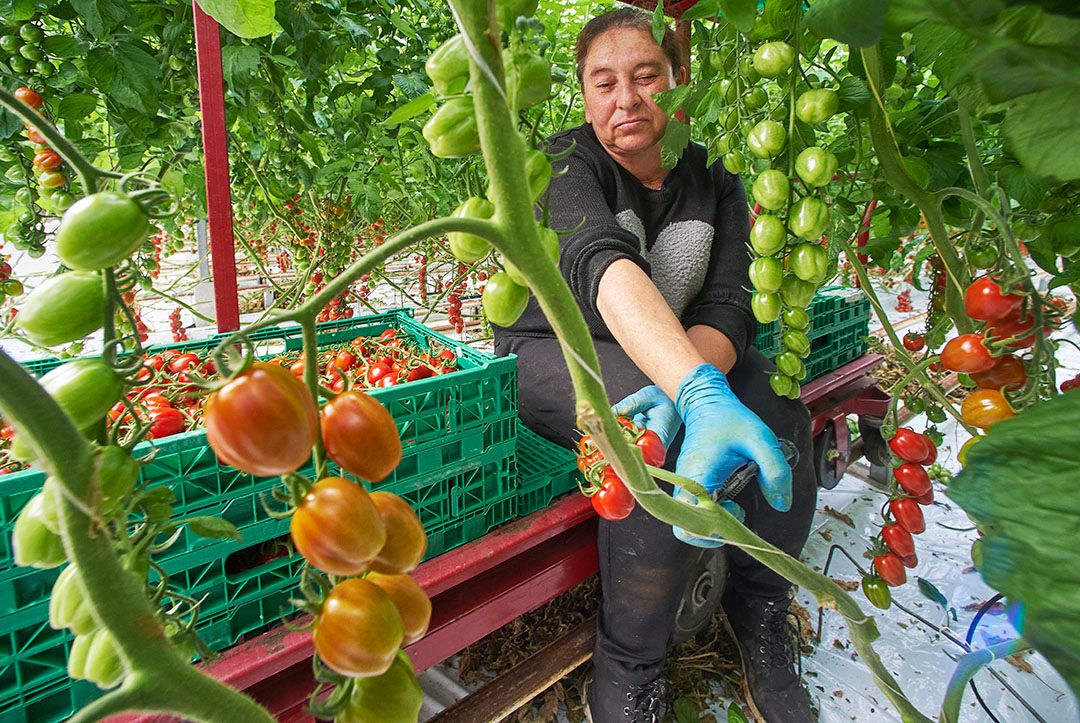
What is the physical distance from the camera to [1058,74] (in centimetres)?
24

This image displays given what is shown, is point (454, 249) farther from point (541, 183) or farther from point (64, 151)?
point (64, 151)

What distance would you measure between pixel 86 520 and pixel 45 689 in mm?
708

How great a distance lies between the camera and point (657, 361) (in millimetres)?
1129

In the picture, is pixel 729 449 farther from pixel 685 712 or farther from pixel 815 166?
pixel 685 712

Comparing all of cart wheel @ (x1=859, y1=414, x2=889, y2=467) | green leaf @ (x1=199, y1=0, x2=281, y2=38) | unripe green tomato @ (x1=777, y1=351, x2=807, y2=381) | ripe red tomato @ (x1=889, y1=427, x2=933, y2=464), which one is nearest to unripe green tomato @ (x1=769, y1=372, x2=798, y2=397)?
unripe green tomato @ (x1=777, y1=351, x2=807, y2=381)

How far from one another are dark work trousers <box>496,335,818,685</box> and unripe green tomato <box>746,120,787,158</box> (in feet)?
2.06

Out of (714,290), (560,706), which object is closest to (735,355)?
(714,290)

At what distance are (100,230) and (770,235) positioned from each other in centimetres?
68

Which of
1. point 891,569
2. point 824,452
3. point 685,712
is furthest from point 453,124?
point 824,452

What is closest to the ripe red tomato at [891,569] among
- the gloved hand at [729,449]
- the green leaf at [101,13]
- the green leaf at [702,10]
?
the gloved hand at [729,449]

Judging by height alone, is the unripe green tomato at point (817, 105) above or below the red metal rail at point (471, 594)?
above

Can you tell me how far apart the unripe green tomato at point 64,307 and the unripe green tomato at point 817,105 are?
624 mm

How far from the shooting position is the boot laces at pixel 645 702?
1.20 meters

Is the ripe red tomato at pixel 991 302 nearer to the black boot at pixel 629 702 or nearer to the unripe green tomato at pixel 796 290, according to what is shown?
the unripe green tomato at pixel 796 290
